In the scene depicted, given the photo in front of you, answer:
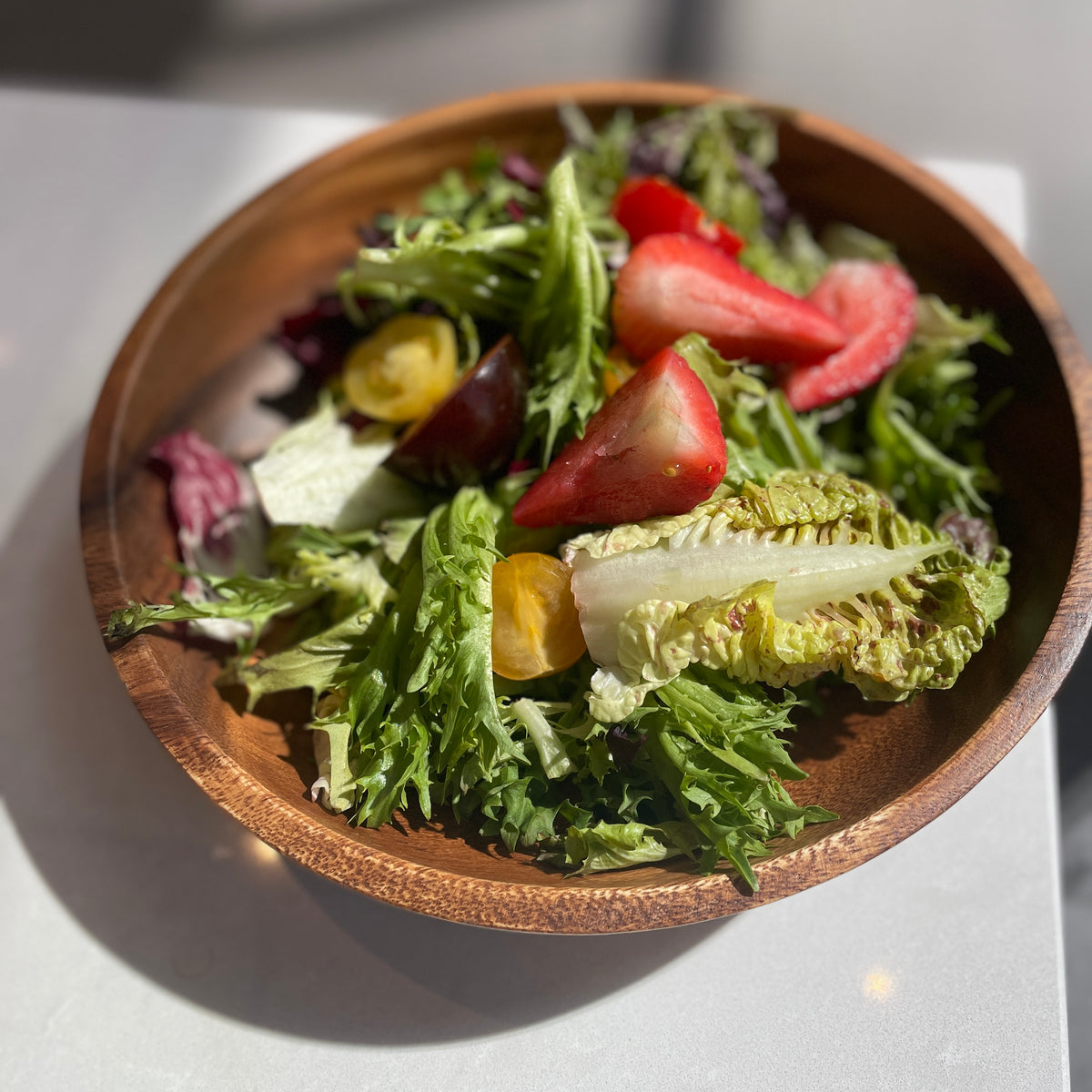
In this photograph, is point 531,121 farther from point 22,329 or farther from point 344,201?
point 22,329

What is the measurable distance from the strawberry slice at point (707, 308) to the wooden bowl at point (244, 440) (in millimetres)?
293

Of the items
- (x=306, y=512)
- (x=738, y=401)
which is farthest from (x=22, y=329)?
(x=738, y=401)

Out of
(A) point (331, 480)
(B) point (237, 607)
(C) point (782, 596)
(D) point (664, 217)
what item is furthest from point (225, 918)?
(D) point (664, 217)

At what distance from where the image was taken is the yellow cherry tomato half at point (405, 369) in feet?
4.34

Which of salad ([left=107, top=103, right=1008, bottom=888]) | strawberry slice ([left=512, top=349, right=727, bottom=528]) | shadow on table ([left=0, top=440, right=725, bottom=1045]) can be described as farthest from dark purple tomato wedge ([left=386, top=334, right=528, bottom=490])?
shadow on table ([left=0, top=440, right=725, bottom=1045])

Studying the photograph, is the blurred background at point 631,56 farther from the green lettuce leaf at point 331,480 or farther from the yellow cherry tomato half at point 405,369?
the green lettuce leaf at point 331,480

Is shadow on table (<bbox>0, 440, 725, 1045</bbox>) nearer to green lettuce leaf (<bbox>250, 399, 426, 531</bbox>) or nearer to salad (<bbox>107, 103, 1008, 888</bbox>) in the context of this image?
salad (<bbox>107, 103, 1008, 888</bbox>)

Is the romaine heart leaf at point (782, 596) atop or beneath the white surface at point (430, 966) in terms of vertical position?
atop

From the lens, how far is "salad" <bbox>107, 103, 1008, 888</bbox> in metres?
1.04

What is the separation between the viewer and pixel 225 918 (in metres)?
1.25

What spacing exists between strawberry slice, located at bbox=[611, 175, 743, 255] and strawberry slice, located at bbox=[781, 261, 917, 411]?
0.18m

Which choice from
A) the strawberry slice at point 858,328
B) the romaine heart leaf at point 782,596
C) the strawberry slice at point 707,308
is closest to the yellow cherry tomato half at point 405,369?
the strawberry slice at point 707,308

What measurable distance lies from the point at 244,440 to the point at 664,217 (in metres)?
0.74

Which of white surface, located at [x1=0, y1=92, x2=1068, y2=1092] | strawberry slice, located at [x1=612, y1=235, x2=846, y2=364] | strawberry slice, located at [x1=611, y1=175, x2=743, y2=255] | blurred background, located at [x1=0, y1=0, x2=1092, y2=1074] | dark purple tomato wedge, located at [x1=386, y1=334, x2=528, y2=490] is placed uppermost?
blurred background, located at [x1=0, y1=0, x2=1092, y2=1074]
